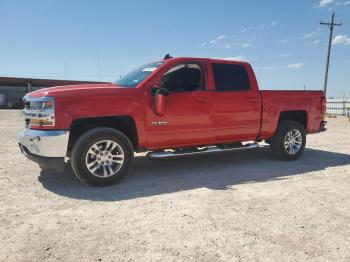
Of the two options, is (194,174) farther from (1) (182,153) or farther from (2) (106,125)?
(2) (106,125)

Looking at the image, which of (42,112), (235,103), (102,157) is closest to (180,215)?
(102,157)

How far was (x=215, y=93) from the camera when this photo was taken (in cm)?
568

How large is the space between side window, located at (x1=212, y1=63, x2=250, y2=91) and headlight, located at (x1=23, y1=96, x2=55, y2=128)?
9.40 ft

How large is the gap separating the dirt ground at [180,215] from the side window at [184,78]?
151cm

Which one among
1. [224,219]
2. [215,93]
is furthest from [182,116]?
[224,219]

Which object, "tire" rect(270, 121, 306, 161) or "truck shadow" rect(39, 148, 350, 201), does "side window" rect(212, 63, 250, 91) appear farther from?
"truck shadow" rect(39, 148, 350, 201)

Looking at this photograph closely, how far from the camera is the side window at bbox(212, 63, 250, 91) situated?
5.83m

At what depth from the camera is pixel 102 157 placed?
15.5 ft

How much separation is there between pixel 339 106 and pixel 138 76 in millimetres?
27952

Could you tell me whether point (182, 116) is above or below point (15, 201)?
above

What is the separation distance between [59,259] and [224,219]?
175 cm

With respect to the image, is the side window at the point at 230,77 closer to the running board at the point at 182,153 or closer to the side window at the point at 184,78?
the side window at the point at 184,78

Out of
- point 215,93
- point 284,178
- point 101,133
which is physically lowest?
point 284,178

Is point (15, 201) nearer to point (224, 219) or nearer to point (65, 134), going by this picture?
point (65, 134)
